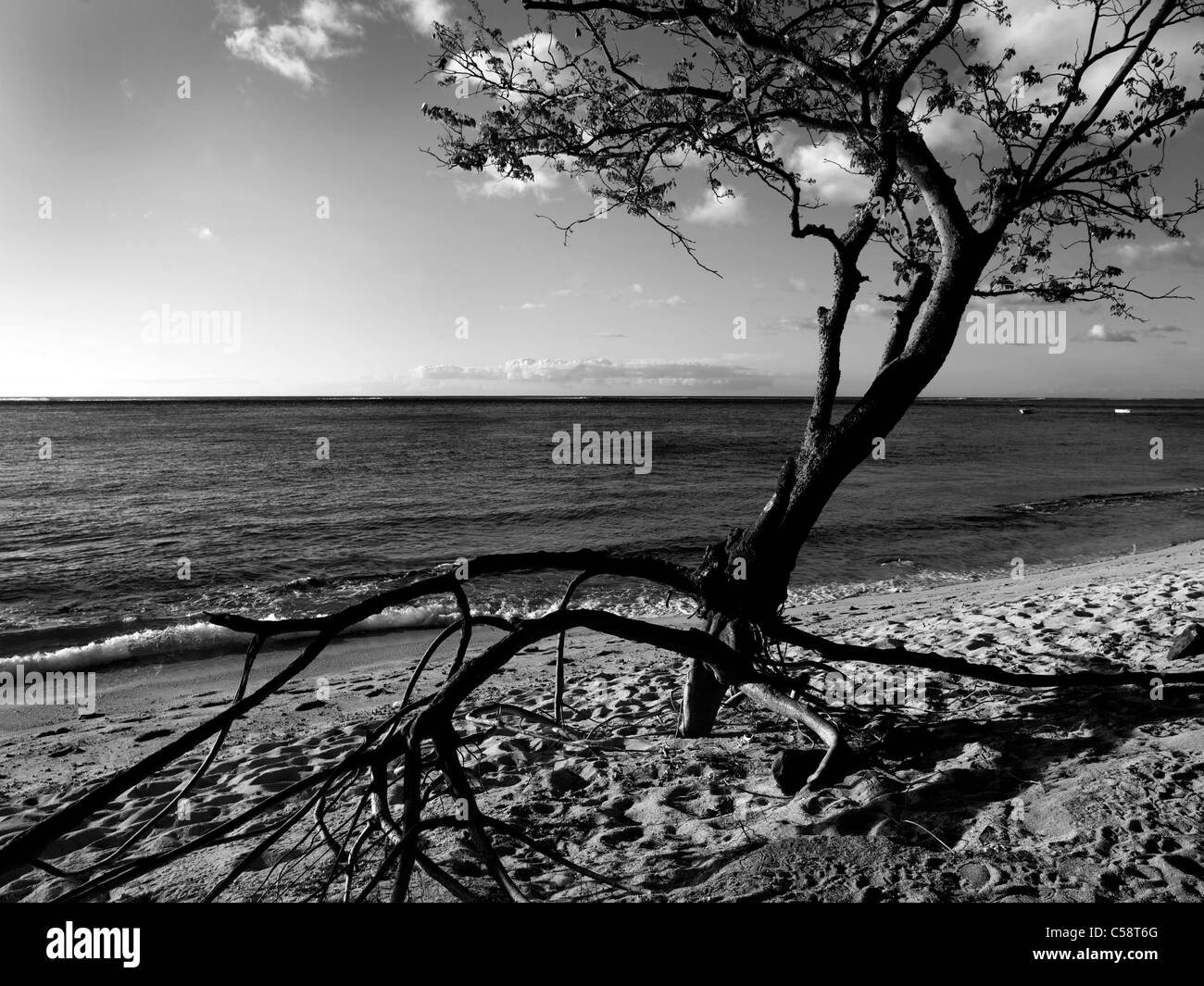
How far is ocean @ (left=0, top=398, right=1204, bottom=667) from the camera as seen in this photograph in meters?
12.4

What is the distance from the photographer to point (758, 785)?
14.4 feet

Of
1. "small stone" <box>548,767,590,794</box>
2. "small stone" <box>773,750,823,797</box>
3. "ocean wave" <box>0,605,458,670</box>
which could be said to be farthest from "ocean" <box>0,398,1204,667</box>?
"small stone" <box>773,750,823,797</box>

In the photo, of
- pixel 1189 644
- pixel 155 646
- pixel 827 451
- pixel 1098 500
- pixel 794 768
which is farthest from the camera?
pixel 1098 500

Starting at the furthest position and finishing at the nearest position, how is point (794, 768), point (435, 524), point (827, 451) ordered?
point (435, 524)
point (827, 451)
point (794, 768)

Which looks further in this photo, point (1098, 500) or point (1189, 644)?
point (1098, 500)

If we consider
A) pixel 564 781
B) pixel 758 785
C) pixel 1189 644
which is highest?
pixel 1189 644

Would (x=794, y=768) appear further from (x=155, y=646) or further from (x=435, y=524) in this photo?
(x=435, y=524)

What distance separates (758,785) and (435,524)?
1688cm

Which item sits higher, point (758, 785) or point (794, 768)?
point (794, 768)

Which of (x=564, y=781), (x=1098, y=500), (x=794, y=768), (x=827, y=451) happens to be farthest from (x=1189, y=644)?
(x=1098, y=500)

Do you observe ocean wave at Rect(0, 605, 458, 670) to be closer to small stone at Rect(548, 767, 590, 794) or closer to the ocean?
the ocean

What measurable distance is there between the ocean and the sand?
4.33 meters
